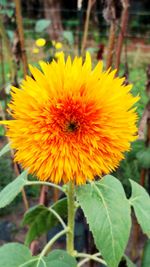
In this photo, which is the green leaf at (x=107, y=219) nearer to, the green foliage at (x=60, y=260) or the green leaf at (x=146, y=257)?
the green foliage at (x=60, y=260)

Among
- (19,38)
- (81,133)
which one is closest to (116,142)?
(81,133)

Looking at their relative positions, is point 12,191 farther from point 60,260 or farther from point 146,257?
point 146,257

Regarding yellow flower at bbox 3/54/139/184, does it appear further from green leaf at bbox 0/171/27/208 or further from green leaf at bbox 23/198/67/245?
green leaf at bbox 23/198/67/245

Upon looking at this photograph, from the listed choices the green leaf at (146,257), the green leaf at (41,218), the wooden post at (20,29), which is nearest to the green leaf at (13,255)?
the green leaf at (41,218)

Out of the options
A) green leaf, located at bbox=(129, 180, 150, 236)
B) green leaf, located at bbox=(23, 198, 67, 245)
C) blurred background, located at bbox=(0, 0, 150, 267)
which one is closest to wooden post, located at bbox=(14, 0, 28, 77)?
blurred background, located at bbox=(0, 0, 150, 267)

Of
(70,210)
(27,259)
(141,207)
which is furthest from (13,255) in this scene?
(141,207)

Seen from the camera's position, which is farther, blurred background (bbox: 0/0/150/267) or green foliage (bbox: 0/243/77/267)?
blurred background (bbox: 0/0/150/267)

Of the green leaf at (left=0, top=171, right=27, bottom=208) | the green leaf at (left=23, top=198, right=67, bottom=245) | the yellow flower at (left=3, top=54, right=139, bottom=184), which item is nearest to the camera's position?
the yellow flower at (left=3, top=54, right=139, bottom=184)
